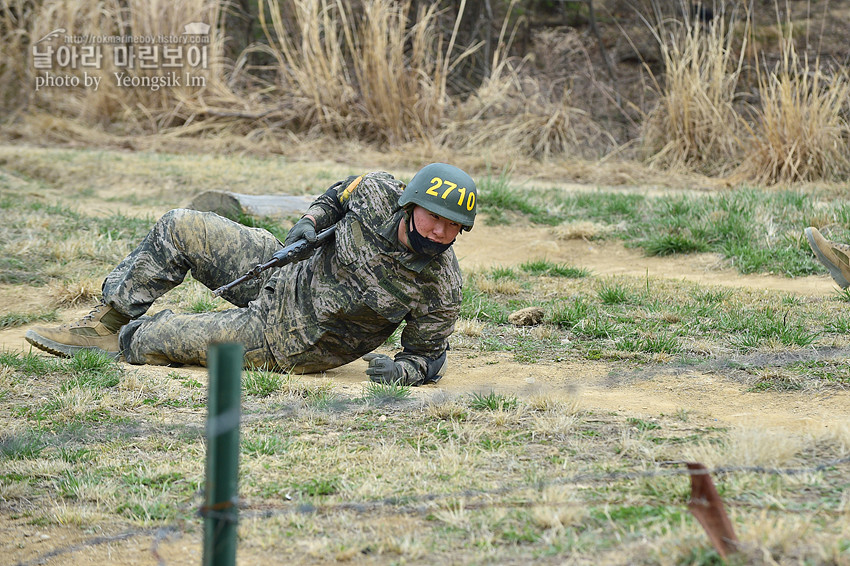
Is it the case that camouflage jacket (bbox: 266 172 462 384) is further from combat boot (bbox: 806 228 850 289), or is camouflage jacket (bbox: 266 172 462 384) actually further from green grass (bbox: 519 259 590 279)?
green grass (bbox: 519 259 590 279)

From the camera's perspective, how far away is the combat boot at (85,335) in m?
5.18

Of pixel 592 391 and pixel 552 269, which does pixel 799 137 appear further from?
pixel 592 391

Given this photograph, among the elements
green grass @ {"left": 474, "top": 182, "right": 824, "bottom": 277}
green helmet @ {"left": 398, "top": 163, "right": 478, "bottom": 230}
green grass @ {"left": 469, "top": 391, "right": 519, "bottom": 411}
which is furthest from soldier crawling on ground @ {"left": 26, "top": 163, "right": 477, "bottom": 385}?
green grass @ {"left": 474, "top": 182, "right": 824, "bottom": 277}

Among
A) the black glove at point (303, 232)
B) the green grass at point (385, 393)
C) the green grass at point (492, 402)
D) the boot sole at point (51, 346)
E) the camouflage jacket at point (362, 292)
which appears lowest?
the boot sole at point (51, 346)

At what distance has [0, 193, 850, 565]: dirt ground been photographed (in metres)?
3.11

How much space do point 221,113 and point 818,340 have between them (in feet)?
29.7

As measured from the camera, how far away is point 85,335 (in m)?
5.27

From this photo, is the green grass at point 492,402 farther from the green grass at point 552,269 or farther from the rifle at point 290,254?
the green grass at point 552,269

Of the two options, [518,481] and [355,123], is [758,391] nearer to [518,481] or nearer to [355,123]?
[518,481]

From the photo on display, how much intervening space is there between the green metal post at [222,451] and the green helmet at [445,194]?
230 centimetres

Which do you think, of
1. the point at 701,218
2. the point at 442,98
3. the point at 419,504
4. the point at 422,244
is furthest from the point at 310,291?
the point at 442,98

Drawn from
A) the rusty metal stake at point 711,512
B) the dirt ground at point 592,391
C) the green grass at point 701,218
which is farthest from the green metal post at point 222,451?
the green grass at point 701,218

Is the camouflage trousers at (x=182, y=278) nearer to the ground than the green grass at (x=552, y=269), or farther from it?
farther from it

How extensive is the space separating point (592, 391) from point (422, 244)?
1125mm
